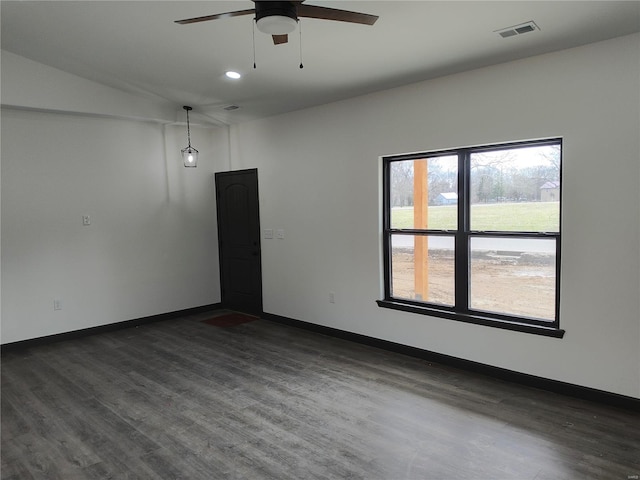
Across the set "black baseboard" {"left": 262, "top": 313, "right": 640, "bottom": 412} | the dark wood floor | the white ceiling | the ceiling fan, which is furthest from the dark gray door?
the ceiling fan

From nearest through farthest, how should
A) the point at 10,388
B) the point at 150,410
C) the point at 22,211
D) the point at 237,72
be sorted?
the point at 150,410, the point at 10,388, the point at 237,72, the point at 22,211

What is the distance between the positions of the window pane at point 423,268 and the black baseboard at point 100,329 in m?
3.18

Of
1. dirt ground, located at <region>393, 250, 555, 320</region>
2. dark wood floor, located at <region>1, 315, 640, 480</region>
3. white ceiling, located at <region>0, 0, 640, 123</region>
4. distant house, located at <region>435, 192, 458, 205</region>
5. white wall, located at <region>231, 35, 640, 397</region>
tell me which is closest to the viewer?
dark wood floor, located at <region>1, 315, 640, 480</region>

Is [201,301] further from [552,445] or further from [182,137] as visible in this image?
[552,445]

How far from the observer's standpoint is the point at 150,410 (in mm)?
3225

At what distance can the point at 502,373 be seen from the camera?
11.8 feet

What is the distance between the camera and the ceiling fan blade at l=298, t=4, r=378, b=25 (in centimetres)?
208

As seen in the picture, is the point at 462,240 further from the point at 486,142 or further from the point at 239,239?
the point at 239,239

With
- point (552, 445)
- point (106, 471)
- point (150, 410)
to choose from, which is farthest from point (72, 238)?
point (552, 445)

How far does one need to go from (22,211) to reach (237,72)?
290 cm

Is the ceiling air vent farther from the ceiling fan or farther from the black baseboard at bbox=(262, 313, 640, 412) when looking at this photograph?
the black baseboard at bbox=(262, 313, 640, 412)

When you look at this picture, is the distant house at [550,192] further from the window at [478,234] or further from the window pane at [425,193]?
the window pane at [425,193]

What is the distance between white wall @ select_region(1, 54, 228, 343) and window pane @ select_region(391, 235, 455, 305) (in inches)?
124

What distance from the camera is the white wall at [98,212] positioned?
4648 millimetres
